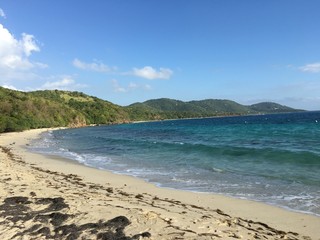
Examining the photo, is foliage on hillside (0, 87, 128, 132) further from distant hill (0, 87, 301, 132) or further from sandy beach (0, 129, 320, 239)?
sandy beach (0, 129, 320, 239)

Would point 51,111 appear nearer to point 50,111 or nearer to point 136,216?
point 50,111

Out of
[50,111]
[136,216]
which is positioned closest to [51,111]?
[50,111]

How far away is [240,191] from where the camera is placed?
1376 centimetres

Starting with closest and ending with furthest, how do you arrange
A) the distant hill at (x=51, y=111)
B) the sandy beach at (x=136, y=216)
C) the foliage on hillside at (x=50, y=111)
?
the sandy beach at (x=136, y=216) < the foliage on hillside at (x=50, y=111) < the distant hill at (x=51, y=111)

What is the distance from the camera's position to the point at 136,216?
9016 mm

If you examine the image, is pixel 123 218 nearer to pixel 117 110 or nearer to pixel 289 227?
pixel 289 227

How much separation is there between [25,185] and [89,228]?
264 inches

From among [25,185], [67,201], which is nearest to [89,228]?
[67,201]

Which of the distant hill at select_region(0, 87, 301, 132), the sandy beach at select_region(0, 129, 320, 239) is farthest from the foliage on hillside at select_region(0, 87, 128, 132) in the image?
the sandy beach at select_region(0, 129, 320, 239)

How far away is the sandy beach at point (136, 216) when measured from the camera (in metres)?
7.82

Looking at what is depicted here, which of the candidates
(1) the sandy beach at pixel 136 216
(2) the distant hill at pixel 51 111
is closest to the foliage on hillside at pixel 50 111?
(2) the distant hill at pixel 51 111

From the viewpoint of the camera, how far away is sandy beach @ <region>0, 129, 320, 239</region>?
782cm

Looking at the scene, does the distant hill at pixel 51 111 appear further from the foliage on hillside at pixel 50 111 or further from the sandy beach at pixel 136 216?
the sandy beach at pixel 136 216

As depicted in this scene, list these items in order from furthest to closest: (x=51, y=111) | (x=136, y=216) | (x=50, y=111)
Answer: (x=51, y=111), (x=50, y=111), (x=136, y=216)
